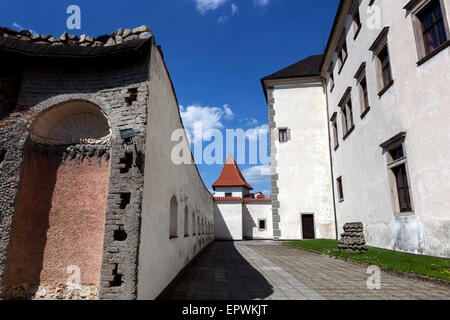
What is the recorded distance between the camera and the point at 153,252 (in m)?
4.56

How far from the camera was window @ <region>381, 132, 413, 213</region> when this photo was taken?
9.03 meters

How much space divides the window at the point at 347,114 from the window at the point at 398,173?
3.87m

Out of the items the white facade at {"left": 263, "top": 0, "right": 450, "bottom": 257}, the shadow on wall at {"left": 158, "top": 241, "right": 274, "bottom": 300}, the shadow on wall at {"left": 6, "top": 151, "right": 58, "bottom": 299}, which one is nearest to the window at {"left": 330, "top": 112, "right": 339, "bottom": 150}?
the white facade at {"left": 263, "top": 0, "right": 450, "bottom": 257}

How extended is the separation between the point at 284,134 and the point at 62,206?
17.9m

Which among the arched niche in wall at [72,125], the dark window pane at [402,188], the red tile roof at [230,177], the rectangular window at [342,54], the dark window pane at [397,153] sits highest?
the rectangular window at [342,54]

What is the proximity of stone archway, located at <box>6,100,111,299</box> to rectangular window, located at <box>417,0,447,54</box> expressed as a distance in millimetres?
9408

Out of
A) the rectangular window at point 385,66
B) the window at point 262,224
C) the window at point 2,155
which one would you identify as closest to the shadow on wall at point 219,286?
the window at point 2,155

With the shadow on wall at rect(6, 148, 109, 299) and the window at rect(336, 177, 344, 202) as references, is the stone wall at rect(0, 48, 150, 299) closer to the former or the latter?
the shadow on wall at rect(6, 148, 109, 299)

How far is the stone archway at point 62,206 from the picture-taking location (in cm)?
424

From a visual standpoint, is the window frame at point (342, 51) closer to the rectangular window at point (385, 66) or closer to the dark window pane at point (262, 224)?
the rectangular window at point (385, 66)

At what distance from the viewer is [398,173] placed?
9.67 metres

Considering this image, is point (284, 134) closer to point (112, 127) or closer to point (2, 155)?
point (112, 127)

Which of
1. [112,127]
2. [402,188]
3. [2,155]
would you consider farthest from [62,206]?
[402,188]

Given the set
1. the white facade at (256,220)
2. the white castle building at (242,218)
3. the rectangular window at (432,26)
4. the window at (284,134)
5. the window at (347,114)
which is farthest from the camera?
the white facade at (256,220)
